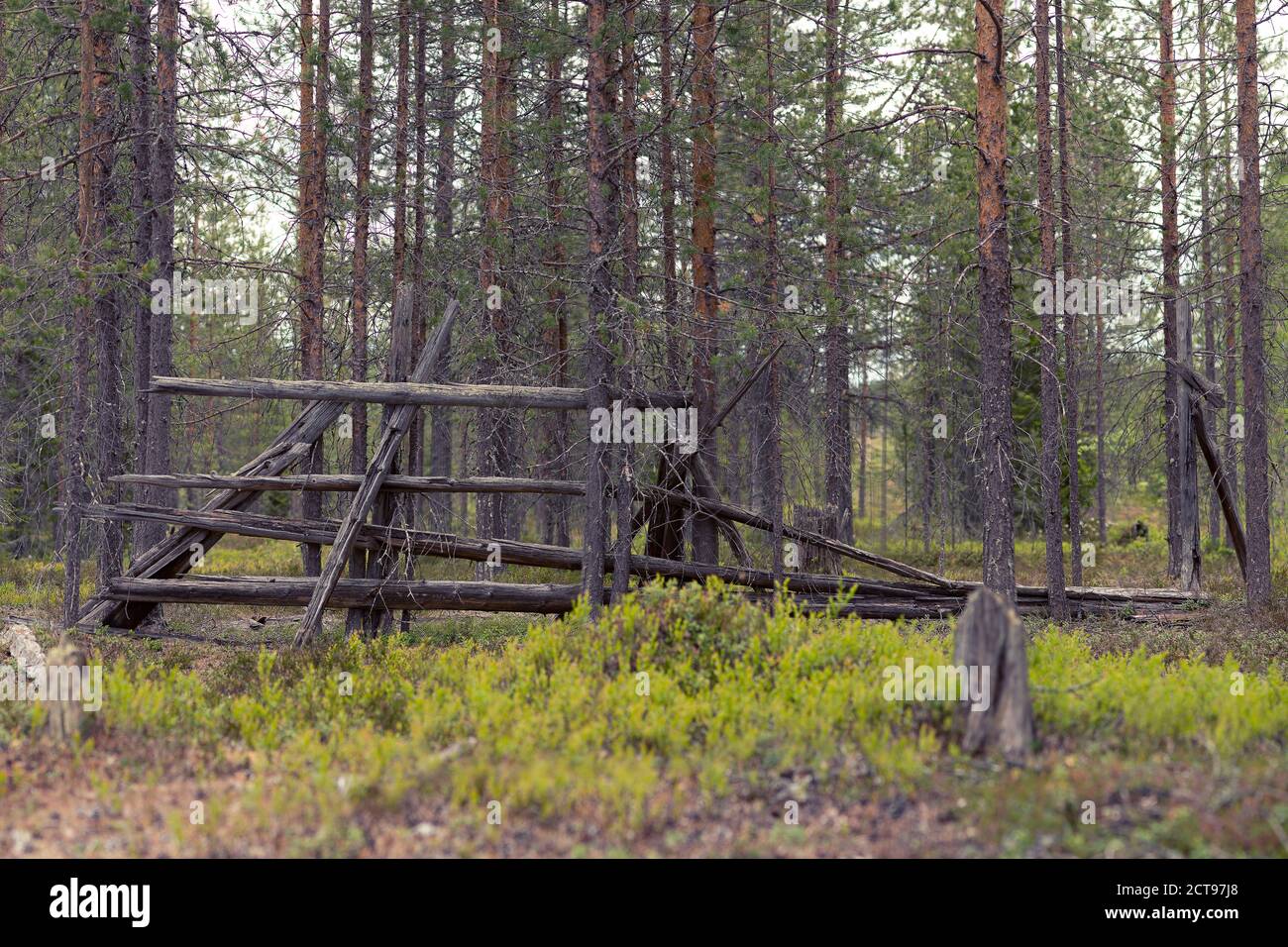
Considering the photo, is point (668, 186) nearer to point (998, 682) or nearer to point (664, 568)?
point (664, 568)

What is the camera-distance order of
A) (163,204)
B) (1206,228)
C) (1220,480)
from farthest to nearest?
(1206,228) → (1220,480) → (163,204)

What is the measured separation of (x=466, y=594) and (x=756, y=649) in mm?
4766

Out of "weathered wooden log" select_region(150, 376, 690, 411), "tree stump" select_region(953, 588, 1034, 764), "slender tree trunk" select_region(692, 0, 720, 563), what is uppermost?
"slender tree trunk" select_region(692, 0, 720, 563)

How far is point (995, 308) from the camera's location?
36.5ft

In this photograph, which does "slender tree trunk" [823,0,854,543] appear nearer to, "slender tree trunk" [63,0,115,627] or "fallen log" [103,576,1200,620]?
"fallen log" [103,576,1200,620]

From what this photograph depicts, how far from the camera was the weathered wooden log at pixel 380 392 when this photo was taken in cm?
1107

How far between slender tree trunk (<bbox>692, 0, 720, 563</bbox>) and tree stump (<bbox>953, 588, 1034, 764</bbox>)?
6377 millimetres

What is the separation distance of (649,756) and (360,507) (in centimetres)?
559

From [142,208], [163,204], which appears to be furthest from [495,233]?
[142,208]

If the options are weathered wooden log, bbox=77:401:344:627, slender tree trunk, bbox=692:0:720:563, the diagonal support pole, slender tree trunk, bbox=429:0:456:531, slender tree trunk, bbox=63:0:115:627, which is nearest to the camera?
the diagonal support pole

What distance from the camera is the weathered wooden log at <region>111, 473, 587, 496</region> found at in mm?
11203

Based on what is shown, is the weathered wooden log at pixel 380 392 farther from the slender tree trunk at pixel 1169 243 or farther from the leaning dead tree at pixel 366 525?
the slender tree trunk at pixel 1169 243

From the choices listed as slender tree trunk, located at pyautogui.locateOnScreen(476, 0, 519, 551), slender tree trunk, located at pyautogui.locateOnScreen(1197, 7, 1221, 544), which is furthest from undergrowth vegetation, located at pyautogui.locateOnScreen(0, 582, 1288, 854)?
slender tree trunk, located at pyautogui.locateOnScreen(1197, 7, 1221, 544)
